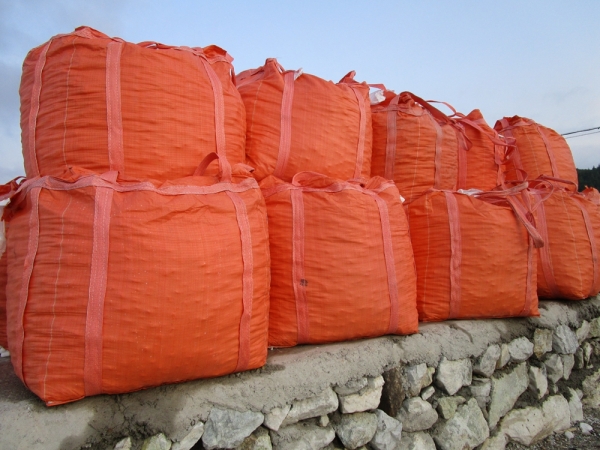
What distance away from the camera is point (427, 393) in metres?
1.80

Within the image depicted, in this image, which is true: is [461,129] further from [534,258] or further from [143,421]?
[143,421]

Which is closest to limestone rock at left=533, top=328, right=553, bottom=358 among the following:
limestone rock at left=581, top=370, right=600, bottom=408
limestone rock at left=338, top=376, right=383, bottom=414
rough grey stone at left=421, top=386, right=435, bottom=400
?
limestone rock at left=581, top=370, right=600, bottom=408

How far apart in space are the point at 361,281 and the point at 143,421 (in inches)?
31.7

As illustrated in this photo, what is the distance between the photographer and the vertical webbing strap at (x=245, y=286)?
4.29 ft

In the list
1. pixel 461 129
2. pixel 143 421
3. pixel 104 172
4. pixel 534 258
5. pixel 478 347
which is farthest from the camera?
pixel 461 129

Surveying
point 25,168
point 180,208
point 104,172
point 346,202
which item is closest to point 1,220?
point 25,168

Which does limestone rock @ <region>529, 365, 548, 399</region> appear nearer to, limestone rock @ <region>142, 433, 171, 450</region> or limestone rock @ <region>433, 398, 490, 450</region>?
limestone rock @ <region>433, 398, 490, 450</region>

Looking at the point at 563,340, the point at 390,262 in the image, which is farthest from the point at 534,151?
the point at 390,262

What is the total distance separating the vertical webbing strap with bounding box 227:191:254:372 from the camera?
1309 mm

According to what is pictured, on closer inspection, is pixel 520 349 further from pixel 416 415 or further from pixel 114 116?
pixel 114 116

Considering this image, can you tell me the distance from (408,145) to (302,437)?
141 cm

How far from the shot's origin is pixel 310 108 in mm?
1813

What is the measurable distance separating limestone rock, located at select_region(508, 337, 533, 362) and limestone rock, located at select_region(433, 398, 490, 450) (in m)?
0.36

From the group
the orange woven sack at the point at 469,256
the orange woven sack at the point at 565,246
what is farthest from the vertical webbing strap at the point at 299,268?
the orange woven sack at the point at 565,246
